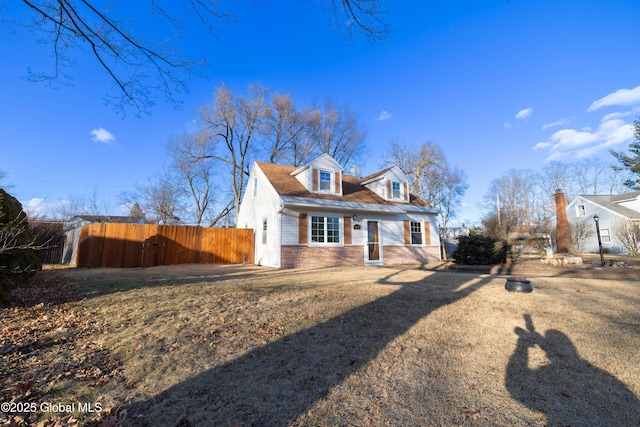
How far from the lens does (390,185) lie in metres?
16.5

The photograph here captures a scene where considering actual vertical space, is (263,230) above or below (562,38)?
below

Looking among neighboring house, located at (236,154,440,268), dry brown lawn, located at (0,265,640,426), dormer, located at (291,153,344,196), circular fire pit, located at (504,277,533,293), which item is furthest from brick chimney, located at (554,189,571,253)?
circular fire pit, located at (504,277,533,293)

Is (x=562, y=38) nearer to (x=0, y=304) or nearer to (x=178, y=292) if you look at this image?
(x=178, y=292)

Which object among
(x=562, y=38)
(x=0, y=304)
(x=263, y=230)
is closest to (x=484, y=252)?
(x=562, y=38)

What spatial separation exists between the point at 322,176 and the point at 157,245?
353 inches

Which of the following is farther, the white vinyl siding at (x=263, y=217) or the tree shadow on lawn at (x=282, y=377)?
the white vinyl siding at (x=263, y=217)

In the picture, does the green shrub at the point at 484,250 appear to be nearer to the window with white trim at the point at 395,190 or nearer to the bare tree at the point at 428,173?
the window with white trim at the point at 395,190

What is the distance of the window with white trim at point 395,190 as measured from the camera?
16.7 m

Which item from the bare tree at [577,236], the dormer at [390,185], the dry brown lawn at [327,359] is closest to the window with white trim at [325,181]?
the dormer at [390,185]

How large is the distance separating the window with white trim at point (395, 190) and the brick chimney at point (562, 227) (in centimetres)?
1338

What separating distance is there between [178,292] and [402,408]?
5.57m

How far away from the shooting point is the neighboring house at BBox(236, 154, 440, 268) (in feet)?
42.2

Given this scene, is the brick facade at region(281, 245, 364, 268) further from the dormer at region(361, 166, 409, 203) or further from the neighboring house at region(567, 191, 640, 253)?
the neighboring house at region(567, 191, 640, 253)

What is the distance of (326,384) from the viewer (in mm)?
2783
